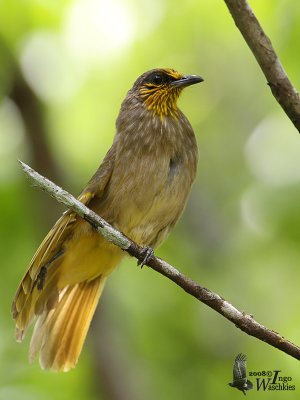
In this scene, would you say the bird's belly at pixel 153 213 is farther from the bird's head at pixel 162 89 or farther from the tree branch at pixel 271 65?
the tree branch at pixel 271 65

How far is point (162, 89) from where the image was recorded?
254 inches

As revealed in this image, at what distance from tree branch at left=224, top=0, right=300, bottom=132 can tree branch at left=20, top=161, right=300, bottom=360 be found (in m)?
1.06

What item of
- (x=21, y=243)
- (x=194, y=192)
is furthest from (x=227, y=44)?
(x=21, y=243)

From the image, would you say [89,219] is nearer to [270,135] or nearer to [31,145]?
[31,145]

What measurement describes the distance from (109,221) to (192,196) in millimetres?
3550

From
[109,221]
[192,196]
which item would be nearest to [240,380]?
[109,221]

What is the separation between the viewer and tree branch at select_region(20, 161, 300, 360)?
13.3 feet

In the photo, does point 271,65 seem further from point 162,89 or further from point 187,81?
point 162,89

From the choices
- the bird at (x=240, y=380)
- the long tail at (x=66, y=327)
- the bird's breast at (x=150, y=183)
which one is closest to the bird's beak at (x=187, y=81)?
the bird's breast at (x=150, y=183)

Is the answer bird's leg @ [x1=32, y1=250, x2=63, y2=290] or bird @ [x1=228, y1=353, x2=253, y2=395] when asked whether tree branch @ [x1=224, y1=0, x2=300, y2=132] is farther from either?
bird's leg @ [x1=32, y1=250, x2=63, y2=290]

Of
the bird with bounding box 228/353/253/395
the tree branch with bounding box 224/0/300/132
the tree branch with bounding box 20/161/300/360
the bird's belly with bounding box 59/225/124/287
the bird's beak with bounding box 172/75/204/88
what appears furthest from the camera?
the bird's beak with bounding box 172/75/204/88

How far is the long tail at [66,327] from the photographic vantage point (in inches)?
238

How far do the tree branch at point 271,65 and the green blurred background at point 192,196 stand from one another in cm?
333

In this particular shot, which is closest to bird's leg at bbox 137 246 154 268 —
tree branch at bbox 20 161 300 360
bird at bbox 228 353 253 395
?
tree branch at bbox 20 161 300 360
